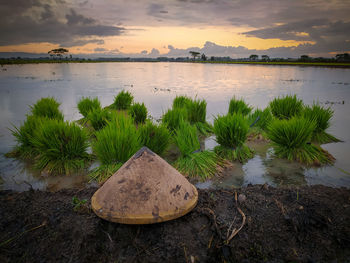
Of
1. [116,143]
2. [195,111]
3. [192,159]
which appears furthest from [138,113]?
[116,143]

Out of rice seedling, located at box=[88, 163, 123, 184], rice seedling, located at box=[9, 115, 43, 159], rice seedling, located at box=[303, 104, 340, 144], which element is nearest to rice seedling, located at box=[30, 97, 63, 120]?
rice seedling, located at box=[9, 115, 43, 159]

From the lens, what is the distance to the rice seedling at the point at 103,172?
3536mm

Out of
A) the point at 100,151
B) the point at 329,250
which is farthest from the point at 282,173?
the point at 100,151

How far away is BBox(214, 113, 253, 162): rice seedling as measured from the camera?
441 cm

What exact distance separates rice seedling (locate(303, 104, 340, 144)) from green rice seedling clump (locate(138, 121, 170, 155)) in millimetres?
3423

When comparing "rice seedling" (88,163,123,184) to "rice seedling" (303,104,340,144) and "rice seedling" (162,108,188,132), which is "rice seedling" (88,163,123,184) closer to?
"rice seedling" (162,108,188,132)

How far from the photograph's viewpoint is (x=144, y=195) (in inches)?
76.3

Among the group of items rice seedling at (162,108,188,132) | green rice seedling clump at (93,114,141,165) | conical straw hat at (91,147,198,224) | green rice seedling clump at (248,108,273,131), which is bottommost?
green rice seedling clump at (248,108,273,131)

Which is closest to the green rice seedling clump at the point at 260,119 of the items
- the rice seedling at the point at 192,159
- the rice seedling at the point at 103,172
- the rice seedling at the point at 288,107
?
the rice seedling at the point at 288,107

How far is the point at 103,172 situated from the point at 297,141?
3.54 meters

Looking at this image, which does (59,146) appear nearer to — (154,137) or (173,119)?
(154,137)

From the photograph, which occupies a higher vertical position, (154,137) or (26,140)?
(154,137)

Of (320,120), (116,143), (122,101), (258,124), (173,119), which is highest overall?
(116,143)

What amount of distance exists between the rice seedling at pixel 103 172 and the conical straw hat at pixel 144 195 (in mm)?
1501
